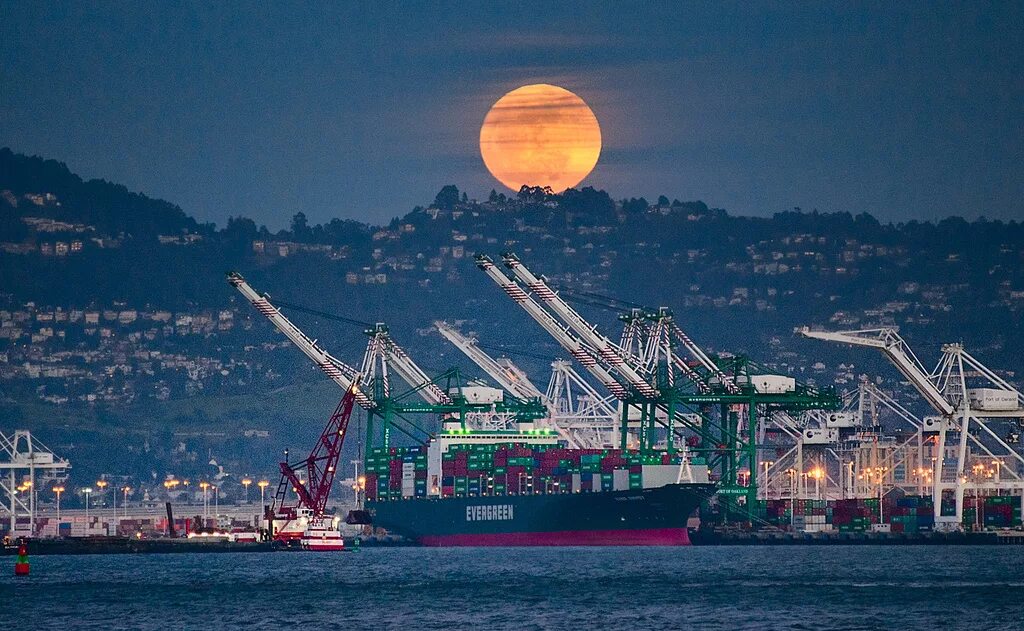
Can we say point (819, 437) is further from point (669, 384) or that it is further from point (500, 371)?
point (500, 371)

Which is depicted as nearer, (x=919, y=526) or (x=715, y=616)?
(x=715, y=616)

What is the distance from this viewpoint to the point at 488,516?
142500 millimetres

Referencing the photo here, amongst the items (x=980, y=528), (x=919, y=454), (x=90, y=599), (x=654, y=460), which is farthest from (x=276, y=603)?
(x=919, y=454)

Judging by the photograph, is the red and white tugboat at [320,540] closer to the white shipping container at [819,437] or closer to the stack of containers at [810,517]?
the stack of containers at [810,517]

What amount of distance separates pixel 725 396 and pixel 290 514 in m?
25.3

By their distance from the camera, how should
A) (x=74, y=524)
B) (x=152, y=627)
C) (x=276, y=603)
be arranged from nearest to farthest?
(x=152, y=627) → (x=276, y=603) → (x=74, y=524)

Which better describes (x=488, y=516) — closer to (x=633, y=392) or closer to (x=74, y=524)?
(x=633, y=392)

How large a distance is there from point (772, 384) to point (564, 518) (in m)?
14.1

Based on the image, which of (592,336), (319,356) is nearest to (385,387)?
(319,356)

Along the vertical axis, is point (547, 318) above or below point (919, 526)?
above

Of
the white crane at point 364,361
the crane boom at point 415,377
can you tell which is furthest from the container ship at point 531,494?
the white crane at point 364,361

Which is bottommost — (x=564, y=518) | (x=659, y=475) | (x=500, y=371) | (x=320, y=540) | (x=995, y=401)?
(x=320, y=540)

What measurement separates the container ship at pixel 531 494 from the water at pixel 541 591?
7615 mm

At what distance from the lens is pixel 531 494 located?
140 m
